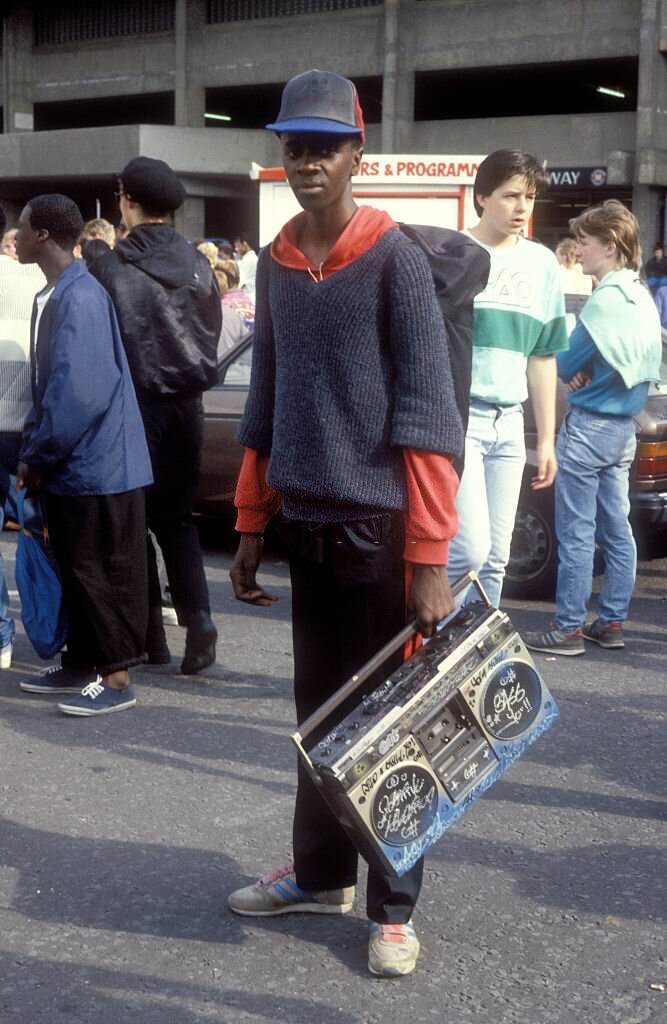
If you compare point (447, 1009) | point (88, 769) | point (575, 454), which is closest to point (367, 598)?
point (447, 1009)

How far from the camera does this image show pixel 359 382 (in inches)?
131

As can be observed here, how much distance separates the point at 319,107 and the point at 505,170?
1.96m

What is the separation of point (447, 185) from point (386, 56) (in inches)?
938

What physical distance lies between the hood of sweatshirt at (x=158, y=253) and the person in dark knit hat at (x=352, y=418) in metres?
2.47

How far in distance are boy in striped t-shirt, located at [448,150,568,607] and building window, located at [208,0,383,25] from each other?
109 feet

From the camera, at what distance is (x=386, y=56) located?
35656 millimetres

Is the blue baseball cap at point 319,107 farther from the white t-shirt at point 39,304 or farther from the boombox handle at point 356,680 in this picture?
the white t-shirt at point 39,304

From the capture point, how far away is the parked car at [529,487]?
749cm

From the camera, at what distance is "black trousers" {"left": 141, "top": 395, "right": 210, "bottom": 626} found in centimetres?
614

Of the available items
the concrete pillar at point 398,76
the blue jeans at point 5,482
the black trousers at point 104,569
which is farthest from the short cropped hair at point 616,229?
the concrete pillar at point 398,76

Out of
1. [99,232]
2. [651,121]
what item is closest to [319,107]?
[99,232]

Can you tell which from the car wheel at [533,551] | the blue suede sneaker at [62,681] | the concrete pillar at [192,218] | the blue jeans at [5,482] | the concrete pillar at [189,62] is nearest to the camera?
the blue suede sneaker at [62,681]

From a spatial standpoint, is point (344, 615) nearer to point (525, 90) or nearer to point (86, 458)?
point (86, 458)

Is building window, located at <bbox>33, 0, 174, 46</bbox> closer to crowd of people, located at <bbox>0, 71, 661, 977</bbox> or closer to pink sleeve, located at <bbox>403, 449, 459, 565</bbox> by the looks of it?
crowd of people, located at <bbox>0, 71, 661, 977</bbox>
